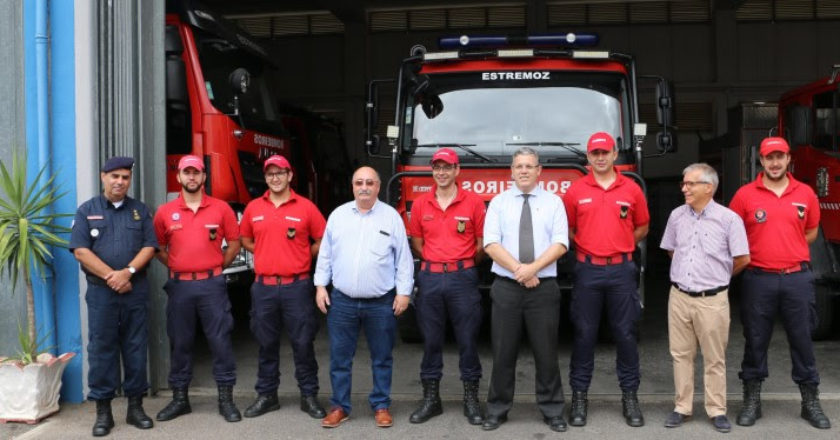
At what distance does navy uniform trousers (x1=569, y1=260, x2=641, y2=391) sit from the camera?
4.70m

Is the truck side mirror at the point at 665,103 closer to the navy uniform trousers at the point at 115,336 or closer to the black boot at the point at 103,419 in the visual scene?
Result: the navy uniform trousers at the point at 115,336

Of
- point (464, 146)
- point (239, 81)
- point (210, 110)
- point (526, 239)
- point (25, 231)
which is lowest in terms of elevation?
point (526, 239)

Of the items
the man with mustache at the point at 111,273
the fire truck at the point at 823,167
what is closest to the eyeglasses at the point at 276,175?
the man with mustache at the point at 111,273

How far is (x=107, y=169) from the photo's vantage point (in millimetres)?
4773

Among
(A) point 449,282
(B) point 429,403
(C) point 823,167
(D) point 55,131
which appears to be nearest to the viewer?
(A) point 449,282

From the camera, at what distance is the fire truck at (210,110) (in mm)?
6405

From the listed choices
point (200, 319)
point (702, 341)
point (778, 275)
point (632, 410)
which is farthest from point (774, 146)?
point (200, 319)

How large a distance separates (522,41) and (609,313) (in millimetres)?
2723

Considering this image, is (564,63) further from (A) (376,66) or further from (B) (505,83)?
(A) (376,66)

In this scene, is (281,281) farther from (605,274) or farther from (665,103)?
(665,103)

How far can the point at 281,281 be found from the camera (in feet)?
16.3

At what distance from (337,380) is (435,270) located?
3.10ft

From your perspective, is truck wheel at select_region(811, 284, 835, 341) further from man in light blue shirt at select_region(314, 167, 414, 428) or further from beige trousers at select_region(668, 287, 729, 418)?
man in light blue shirt at select_region(314, 167, 414, 428)

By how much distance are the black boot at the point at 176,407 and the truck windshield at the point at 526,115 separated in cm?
257
